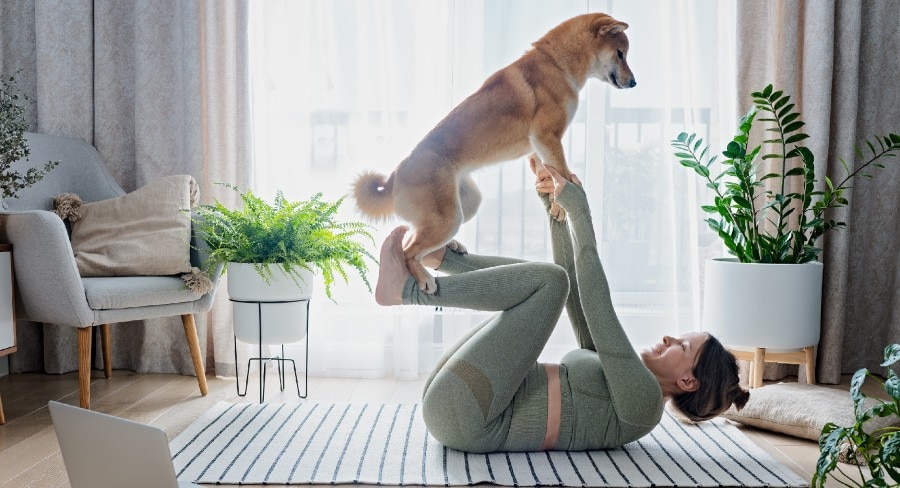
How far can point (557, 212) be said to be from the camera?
2.06 m

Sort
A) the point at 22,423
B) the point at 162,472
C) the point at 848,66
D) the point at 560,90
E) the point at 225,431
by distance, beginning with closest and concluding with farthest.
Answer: the point at 162,472 < the point at 560,90 < the point at 225,431 < the point at 22,423 < the point at 848,66

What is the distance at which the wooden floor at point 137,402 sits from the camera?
214cm

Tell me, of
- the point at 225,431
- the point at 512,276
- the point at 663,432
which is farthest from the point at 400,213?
the point at 663,432

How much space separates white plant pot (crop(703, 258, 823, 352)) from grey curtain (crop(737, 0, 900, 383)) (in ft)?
1.41

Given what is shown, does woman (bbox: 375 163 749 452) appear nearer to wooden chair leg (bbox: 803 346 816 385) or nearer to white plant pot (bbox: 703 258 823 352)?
white plant pot (bbox: 703 258 823 352)

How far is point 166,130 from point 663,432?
237 cm

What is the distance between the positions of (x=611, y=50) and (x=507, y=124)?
30cm

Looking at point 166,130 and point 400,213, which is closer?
point 400,213

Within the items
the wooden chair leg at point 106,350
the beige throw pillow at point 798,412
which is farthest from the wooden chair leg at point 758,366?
the wooden chair leg at point 106,350

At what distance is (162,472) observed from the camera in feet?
3.14

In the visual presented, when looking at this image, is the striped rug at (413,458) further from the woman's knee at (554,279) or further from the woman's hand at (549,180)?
the woman's hand at (549,180)

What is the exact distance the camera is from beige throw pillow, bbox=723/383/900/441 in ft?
7.78

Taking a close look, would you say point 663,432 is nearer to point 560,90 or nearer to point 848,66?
point 560,90

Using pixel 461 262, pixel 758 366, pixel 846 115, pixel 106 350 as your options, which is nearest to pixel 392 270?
pixel 461 262
